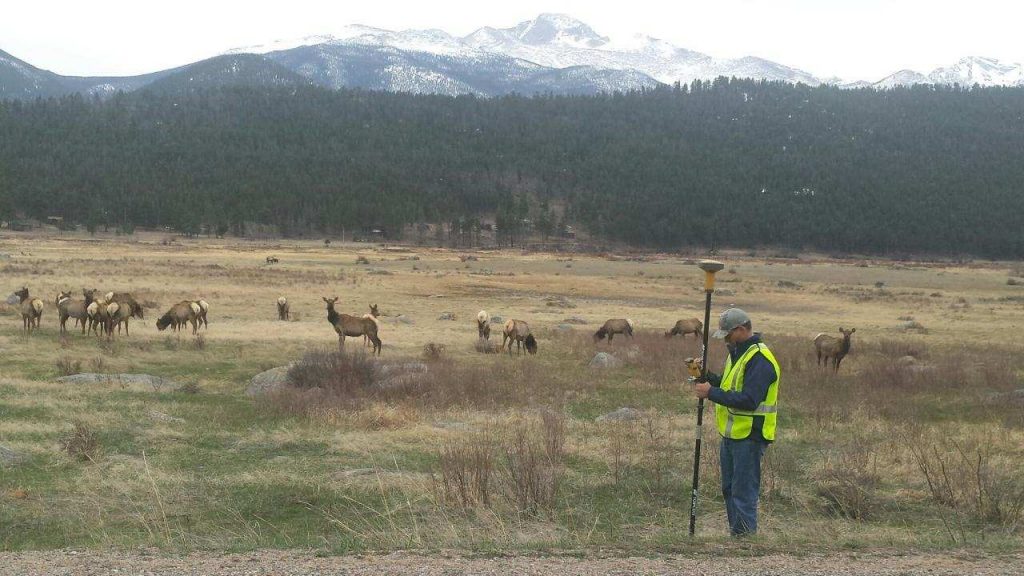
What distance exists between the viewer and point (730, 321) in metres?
7.49

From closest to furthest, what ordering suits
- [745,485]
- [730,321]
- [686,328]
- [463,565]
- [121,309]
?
1. [463,565]
2. [730,321]
3. [745,485]
4. [121,309]
5. [686,328]

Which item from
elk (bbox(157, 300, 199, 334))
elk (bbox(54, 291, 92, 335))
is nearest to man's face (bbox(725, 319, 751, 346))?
elk (bbox(157, 300, 199, 334))

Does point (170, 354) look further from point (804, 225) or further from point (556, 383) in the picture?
point (804, 225)

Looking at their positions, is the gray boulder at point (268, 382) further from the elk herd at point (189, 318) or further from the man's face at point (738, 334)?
the man's face at point (738, 334)

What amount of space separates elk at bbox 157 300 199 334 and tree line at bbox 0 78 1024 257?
324ft

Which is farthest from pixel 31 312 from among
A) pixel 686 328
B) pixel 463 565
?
pixel 463 565

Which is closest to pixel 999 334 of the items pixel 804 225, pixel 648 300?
pixel 648 300

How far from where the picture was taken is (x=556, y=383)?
1867 centimetres

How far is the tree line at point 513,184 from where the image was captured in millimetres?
131250

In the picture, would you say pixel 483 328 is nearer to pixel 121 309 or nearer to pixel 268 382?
pixel 268 382

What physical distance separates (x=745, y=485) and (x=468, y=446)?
4353mm

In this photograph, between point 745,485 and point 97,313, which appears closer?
point 745,485

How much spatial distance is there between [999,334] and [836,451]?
24274 mm

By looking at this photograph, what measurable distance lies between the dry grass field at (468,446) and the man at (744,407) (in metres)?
0.42
